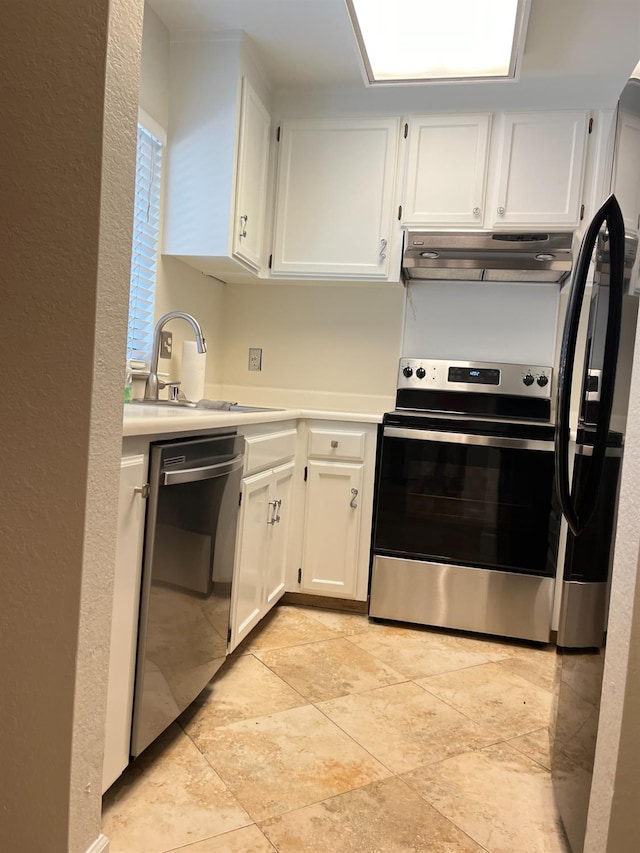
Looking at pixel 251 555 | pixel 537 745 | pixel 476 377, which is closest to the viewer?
pixel 537 745

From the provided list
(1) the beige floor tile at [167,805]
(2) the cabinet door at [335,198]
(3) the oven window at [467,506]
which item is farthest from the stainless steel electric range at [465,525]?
(1) the beige floor tile at [167,805]

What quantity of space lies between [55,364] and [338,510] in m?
1.93

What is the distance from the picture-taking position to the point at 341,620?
2.75 meters

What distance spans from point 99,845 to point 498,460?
6.39 ft

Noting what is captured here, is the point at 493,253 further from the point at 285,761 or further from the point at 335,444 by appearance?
the point at 285,761

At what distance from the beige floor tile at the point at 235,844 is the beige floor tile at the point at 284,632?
3.08ft

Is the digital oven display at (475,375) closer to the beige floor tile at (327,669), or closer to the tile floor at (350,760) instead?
the tile floor at (350,760)

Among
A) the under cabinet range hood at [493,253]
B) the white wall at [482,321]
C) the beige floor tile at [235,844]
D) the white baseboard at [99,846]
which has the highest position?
the under cabinet range hood at [493,253]

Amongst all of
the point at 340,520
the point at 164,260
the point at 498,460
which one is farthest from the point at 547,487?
the point at 164,260

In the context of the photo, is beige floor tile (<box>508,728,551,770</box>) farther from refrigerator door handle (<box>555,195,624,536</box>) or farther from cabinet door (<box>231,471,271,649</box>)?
cabinet door (<box>231,471,271,649</box>)

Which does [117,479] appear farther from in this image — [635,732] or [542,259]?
[542,259]

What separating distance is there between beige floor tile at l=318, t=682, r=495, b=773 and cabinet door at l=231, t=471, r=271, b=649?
0.41 m

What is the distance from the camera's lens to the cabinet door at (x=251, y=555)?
209 centimetres

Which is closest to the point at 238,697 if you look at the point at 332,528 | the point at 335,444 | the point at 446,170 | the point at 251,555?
the point at 251,555
